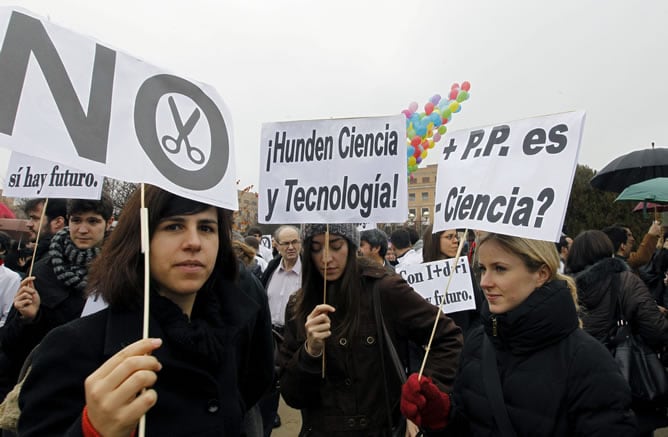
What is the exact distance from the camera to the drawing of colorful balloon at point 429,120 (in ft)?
46.8

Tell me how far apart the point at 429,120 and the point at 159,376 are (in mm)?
13618

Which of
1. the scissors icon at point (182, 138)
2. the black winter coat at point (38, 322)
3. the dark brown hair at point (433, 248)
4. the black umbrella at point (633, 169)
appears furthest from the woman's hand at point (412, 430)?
the black umbrella at point (633, 169)

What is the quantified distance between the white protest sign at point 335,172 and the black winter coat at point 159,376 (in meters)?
1.04

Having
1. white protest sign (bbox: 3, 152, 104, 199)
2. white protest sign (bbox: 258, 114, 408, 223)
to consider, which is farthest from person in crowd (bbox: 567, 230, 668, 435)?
white protest sign (bbox: 3, 152, 104, 199)

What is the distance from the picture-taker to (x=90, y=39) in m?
1.62

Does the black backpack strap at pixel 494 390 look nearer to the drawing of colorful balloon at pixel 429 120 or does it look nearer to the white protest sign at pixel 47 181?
the white protest sign at pixel 47 181

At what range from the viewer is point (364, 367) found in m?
2.75

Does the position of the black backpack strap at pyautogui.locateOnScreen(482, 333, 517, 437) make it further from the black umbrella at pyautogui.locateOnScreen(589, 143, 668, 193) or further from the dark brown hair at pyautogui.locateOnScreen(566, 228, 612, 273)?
the black umbrella at pyautogui.locateOnScreen(589, 143, 668, 193)

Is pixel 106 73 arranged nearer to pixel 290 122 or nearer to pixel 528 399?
pixel 290 122

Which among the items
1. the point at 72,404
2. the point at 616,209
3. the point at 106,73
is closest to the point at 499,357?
the point at 72,404

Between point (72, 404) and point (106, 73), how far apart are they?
1089 mm

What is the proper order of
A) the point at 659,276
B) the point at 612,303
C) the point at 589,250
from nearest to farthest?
the point at 612,303 < the point at 589,250 < the point at 659,276

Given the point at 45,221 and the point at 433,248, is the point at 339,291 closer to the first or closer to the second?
the point at 433,248

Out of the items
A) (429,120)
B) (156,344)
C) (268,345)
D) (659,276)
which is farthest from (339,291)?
(429,120)
